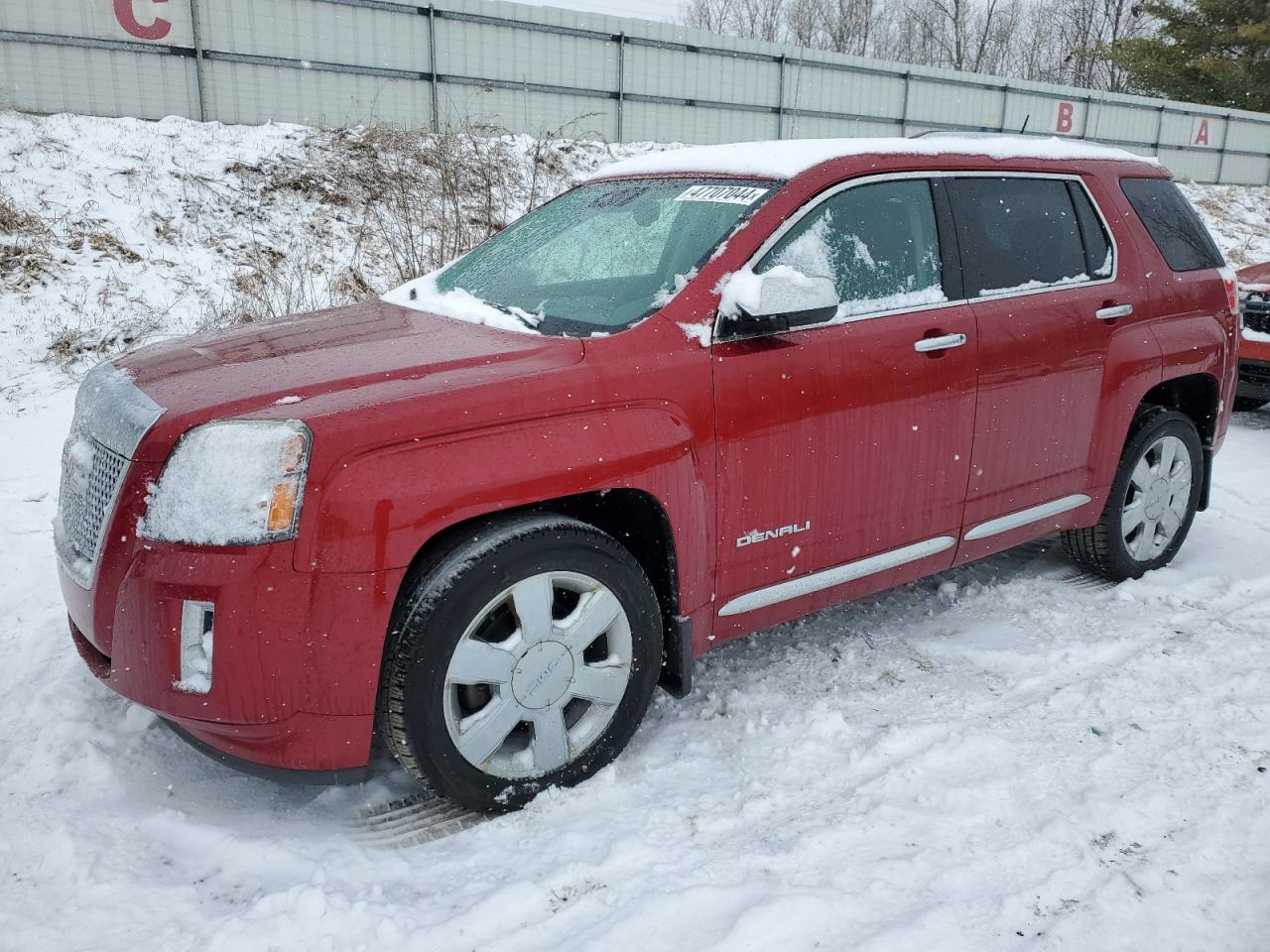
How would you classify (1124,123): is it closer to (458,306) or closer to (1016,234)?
(1016,234)

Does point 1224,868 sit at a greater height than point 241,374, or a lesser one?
lesser

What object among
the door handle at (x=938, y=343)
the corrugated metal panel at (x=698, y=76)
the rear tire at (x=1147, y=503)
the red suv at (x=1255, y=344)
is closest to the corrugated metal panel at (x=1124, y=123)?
the corrugated metal panel at (x=698, y=76)

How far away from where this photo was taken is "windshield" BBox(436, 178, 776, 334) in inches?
113

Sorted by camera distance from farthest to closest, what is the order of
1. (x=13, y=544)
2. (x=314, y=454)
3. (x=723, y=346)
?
(x=13, y=544) → (x=723, y=346) → (x=314, y=454)

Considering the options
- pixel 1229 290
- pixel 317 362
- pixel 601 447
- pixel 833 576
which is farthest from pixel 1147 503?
pixel 317 362

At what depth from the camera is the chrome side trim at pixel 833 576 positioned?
2.92 m

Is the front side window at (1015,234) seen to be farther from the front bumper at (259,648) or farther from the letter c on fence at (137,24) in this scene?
the letter c on fence at (137,24)

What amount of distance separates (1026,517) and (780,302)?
65.3 inches

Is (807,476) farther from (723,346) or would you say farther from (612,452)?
(612,452)

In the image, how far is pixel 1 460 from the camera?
5.52 m

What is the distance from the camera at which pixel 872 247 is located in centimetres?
314

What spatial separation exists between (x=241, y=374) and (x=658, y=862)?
1659 mm

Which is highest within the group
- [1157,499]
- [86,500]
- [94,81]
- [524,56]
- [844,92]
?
[524,56]

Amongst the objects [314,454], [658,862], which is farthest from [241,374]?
[658,862]
